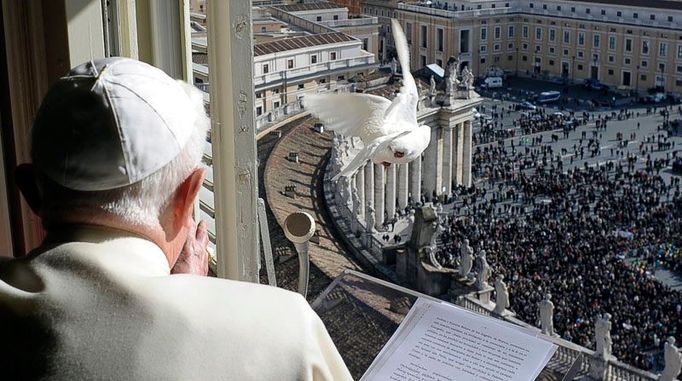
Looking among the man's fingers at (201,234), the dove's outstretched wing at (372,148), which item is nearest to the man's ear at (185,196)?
the man's fingers at (201,234)

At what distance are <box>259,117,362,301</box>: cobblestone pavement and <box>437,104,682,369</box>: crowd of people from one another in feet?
9.36

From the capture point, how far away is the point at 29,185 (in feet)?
4.74

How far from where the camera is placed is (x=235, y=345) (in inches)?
49.5

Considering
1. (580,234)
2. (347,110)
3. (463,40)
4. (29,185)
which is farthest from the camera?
(463,40)

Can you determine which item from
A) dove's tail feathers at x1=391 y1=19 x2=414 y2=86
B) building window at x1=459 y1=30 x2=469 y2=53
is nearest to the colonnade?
dove's tail feathers at x1=391 y1=19 x2=414 y2=86

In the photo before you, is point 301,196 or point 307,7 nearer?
point 301,196

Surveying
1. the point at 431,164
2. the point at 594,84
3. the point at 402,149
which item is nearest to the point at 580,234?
the point at 431,164

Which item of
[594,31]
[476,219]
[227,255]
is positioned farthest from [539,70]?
[227,255]

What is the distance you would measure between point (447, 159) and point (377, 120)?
19.7 m

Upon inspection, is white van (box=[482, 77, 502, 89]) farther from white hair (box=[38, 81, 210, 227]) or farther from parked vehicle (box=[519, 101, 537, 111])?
white hair (box=[38, 81, 210, 227])

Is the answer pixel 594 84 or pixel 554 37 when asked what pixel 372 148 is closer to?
pixel 594 84

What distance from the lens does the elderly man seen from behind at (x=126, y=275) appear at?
1222 mm

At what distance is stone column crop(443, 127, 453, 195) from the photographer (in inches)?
1048

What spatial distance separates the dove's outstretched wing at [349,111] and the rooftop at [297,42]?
1923 cm
